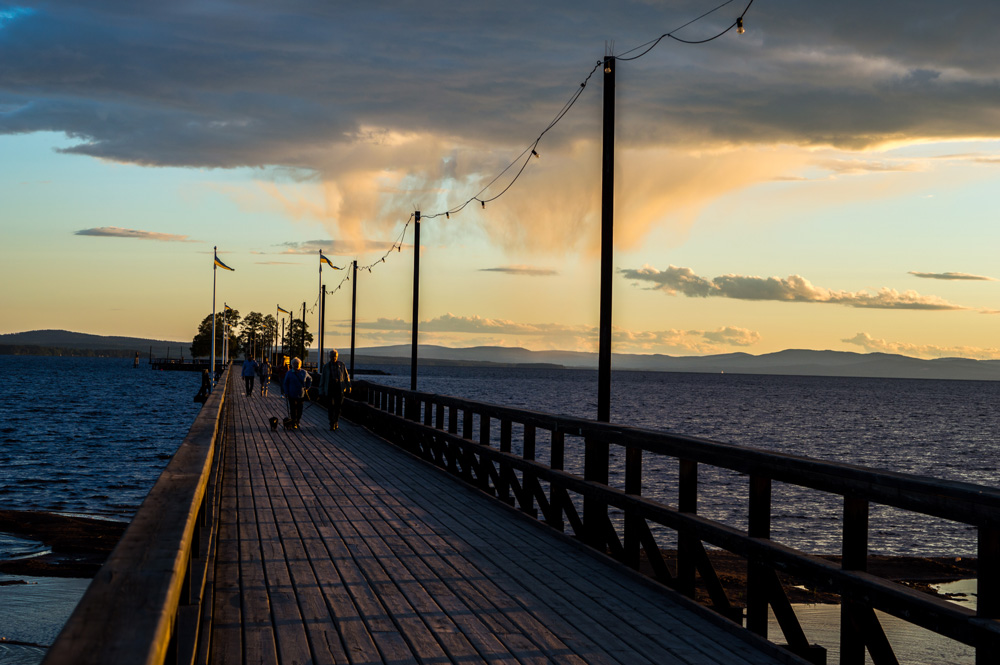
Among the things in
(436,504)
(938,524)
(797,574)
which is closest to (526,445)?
(436,504)

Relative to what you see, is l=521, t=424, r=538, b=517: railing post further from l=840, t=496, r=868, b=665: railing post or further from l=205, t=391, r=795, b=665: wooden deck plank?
l=840, t=496, r=868, b=665: railing post

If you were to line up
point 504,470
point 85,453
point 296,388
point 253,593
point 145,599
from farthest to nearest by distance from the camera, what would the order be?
point 85,453
point 296,388
point 504,470
point 253,593
point 145,599

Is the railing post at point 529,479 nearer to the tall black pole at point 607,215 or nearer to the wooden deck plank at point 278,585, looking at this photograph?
the tall black pole at point 607,215

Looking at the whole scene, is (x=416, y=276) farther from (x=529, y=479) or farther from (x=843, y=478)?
(x=843, y=478)

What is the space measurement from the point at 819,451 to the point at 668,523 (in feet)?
160

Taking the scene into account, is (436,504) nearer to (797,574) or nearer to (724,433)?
(797,574)

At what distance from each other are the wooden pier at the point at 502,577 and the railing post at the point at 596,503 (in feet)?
0.09

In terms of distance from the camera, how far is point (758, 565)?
5523mm

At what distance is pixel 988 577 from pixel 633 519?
341 centimetres

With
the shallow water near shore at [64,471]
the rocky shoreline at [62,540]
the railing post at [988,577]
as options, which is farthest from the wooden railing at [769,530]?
the rocky shoreline at [62,540]

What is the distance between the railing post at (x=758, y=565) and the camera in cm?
553

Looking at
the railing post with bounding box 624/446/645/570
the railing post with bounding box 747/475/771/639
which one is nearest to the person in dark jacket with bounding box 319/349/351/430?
the railing post with bounding box 624/446/645/570

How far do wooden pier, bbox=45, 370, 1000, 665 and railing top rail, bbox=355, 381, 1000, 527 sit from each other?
1 centimetres

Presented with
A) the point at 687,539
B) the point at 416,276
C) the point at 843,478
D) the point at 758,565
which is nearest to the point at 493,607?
the point at 687,539
